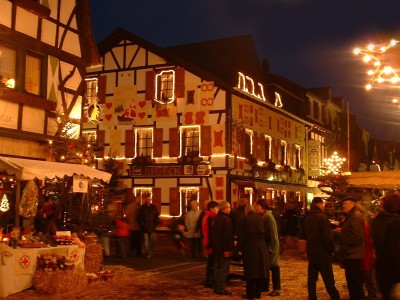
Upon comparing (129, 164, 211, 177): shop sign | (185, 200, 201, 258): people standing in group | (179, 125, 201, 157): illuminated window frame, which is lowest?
(185, 200, 201, 258): people standing in group

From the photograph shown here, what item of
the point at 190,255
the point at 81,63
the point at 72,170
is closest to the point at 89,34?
the point at 81,63

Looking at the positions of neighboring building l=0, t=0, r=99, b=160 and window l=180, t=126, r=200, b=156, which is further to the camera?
window l=180, t=126, r=200, b=156

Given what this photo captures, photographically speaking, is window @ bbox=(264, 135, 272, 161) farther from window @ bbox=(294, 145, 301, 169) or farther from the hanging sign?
Result: the hanging sign

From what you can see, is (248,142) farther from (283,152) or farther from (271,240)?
(271,240)

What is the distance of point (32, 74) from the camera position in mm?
14430

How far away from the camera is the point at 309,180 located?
37.1 m

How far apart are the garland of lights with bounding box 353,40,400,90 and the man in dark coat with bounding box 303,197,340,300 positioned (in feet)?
7.99

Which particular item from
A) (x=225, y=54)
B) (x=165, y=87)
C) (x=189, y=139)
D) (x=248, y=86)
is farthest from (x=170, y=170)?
(x=225, y=54)

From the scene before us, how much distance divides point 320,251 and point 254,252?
1.26 m

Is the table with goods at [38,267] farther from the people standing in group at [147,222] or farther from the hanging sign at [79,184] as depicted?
the people standing in group at [147,222]

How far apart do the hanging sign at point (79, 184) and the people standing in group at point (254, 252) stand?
4741mm

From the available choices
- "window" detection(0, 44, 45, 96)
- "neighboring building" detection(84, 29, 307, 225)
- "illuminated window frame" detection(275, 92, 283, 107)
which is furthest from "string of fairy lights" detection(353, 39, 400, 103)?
"illuminated window frame" detection(275, 92, 283, 107)

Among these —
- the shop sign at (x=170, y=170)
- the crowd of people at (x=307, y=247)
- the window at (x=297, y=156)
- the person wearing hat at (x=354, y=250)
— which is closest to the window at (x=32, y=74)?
the crowd of people at (x=307, y=247)

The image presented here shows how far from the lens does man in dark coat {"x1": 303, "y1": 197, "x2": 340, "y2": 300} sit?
28.6 feet
